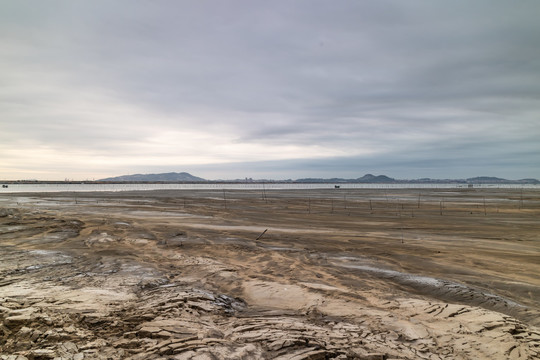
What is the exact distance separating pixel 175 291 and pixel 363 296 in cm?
468

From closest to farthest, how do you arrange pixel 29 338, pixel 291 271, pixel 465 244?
pixel 29 338 → pixel 291 271 → pixel 465 244

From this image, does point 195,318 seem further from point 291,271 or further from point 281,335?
point 291,271

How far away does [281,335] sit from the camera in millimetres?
4969

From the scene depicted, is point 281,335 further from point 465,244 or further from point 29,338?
point 465,244

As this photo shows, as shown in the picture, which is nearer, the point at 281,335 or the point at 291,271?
the point at 281,335

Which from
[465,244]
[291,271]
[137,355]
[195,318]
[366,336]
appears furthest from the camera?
[465,244]

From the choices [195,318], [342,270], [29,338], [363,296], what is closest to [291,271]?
[342,270]

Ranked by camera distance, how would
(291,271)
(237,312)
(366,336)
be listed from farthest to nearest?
(291,271)
(237,312)
(366,336)

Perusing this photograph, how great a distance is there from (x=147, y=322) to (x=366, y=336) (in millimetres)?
3892

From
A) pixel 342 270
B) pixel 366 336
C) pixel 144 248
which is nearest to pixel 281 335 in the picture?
pixel 366 336

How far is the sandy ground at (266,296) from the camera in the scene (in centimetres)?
469

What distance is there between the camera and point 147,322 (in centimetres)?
533

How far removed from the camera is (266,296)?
24.4 ft

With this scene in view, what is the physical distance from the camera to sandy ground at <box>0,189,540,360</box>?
4688 mm
